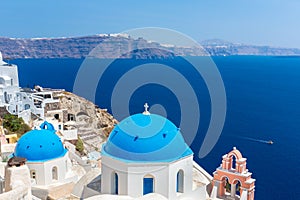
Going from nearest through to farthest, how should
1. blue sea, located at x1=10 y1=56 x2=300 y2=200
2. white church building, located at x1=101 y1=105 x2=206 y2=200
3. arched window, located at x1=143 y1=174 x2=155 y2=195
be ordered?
white church building, located at x1=101 y1=105 x2=206 y2=200
arched window, located at x1=143 y1=174 x2=155 y2=195
blue sea, located at x1=10 y1=56 x2=300 y2=200

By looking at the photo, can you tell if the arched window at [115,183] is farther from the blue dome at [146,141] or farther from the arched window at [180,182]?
the arched window at [180,182]

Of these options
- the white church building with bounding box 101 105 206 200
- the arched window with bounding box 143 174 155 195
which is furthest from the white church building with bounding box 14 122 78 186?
the arched window with bounding box 143 174 155 195

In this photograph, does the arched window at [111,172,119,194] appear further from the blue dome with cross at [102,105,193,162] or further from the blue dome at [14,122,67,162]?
the blue dome at [14,122,67,162]

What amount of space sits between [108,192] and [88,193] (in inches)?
39.9

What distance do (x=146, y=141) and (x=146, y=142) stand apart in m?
0.04

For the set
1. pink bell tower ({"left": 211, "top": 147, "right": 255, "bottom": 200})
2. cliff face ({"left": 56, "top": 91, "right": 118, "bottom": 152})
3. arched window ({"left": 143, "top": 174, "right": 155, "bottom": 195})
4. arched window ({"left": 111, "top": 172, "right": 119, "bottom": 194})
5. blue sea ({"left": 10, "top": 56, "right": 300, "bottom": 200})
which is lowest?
blue sea ({"left": 10, "top": 56, "right": 300, "bottom": 200})

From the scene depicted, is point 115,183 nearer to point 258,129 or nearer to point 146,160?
point 146,160

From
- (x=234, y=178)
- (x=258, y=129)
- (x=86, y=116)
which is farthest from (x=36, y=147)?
(x=258, y=129)

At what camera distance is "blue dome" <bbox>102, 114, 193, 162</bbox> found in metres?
11.0

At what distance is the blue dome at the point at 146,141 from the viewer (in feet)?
36.2

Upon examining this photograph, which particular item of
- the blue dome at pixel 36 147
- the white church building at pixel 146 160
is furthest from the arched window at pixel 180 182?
the blue dome at pixel 36 147

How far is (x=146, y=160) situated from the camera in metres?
11.0

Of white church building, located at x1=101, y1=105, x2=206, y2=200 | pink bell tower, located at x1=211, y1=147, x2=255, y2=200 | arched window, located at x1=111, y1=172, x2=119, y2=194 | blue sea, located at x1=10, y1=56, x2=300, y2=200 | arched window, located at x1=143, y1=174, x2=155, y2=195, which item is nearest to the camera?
white church building, located at x1=101, y1=105, x2=206, y2=200

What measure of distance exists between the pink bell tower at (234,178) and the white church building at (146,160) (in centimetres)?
329
